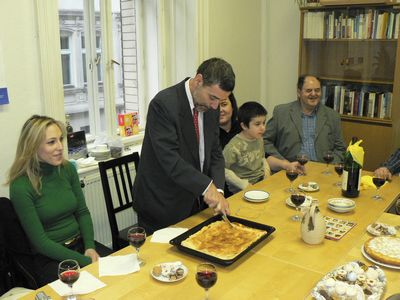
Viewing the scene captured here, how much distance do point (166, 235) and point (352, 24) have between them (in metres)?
3.12

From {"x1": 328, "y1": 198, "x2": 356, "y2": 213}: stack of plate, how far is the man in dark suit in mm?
580

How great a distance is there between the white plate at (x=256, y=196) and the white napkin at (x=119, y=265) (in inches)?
33.0

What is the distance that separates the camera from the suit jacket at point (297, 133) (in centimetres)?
368

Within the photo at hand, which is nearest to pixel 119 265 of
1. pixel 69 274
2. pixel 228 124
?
pixel 69 274

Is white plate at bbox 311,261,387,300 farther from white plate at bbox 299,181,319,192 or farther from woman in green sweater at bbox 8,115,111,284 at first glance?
woman in green sweater at bbox 8,115,111,284

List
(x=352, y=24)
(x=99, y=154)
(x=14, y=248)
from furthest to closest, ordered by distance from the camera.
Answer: (x=352, y=24)
(x=99, y=154)
(x=14, y=248)

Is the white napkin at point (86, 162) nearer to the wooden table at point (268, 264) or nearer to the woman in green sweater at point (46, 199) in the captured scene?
the woman in green sweater at point (46, 199)

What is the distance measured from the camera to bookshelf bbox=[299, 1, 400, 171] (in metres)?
4.03

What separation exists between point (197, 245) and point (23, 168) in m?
1.02

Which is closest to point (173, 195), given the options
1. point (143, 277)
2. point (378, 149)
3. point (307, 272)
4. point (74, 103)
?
point (143, 277)

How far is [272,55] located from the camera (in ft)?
16.1

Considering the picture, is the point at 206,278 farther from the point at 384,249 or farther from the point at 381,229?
the point at 381,229

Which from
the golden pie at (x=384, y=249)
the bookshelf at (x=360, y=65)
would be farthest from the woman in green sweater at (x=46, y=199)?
the bookshelf at (x=360, y=65)

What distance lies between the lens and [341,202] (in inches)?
91.4
